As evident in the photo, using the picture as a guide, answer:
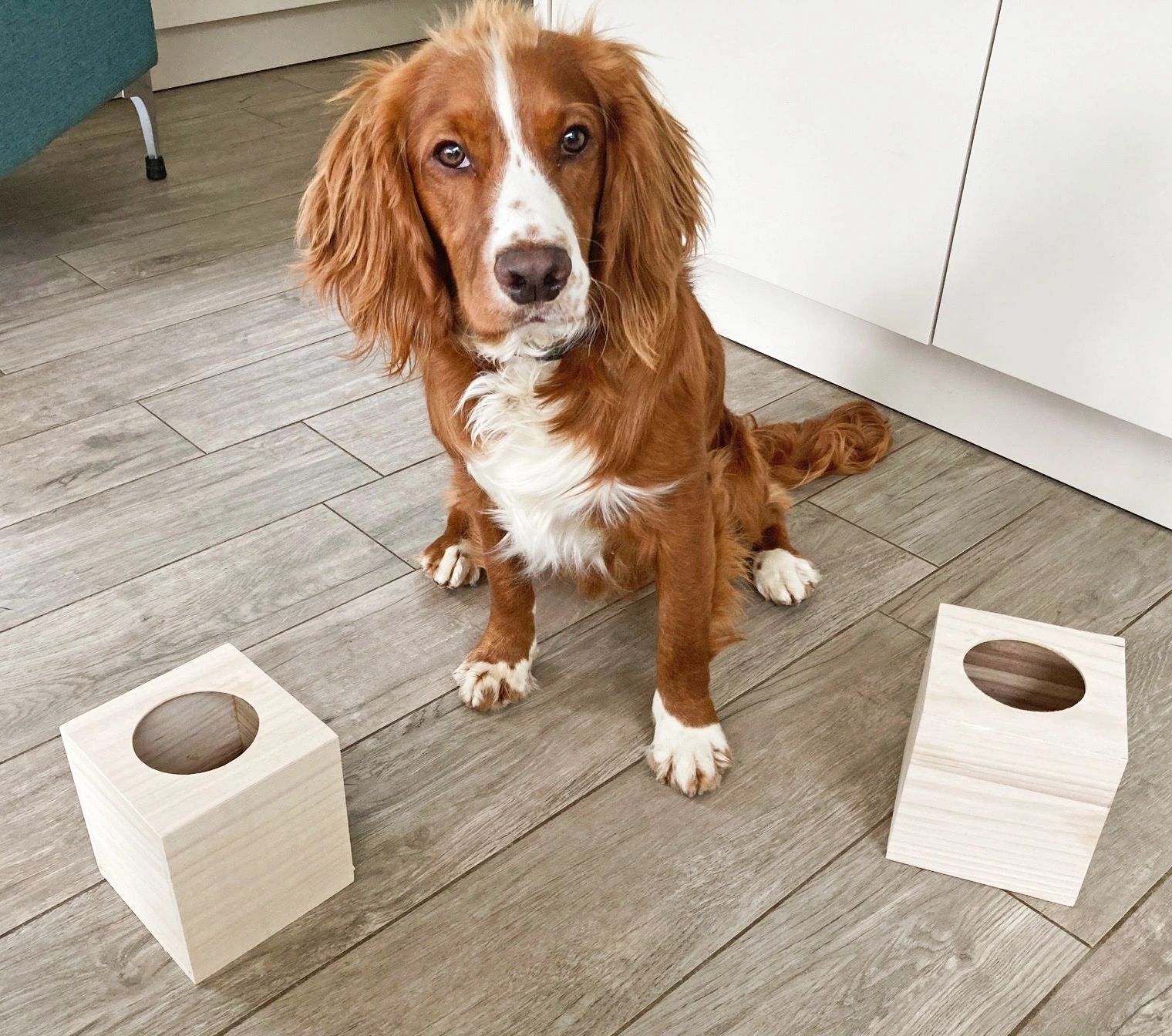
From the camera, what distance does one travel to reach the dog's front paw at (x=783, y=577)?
1706 mm

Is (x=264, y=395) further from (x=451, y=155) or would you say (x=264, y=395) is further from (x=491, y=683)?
(x=451, y=155)

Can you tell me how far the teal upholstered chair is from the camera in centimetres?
246

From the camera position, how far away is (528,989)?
1190mm

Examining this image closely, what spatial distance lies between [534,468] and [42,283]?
1.82 m

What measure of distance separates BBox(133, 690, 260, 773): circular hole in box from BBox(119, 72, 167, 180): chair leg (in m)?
2.33

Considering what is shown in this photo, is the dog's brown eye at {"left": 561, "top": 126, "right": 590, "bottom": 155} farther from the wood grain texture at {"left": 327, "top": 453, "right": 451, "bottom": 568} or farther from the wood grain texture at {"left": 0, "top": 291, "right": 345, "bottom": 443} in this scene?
the wood grain texture at {"left": 0, "top": 291, "right": 345, "bottom": 443}

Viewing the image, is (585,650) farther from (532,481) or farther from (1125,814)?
(1125,814)

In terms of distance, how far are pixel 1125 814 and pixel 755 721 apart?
17.7 inches

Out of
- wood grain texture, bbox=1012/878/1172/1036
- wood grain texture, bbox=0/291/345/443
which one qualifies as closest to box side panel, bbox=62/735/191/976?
wood grain texture, bbox=1012/878/1172/1036

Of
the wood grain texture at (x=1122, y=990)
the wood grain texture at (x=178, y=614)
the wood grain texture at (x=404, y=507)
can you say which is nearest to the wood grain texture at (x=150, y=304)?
the wood grain texture at (x=404, y=507)

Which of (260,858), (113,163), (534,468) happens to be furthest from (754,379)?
(113,163)

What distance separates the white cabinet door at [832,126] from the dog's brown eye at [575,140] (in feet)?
2.83

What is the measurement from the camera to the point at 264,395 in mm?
2281

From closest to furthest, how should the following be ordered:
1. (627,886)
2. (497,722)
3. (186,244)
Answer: (627,886)
(497,722)
(186,244)
